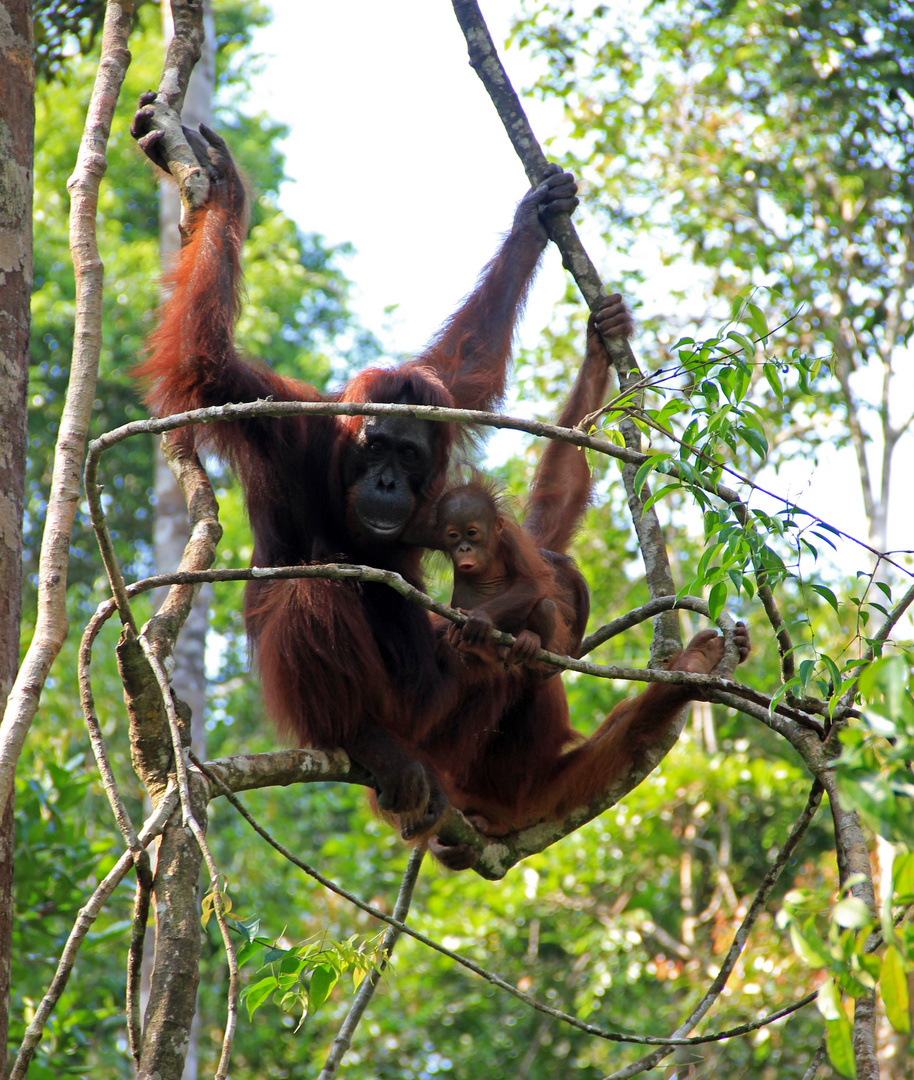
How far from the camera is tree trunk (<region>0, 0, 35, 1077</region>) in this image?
2469 millimetres

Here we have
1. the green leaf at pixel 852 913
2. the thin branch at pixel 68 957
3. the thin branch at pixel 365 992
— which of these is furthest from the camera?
the thin branch at pixel 365 992

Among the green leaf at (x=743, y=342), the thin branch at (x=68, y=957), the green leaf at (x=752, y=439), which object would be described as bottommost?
the thin branch at (x=68, y=957)

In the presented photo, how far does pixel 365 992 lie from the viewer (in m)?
3.40

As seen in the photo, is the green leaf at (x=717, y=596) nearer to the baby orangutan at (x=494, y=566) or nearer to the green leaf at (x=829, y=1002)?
the green leaf at (x=829, y=1002)

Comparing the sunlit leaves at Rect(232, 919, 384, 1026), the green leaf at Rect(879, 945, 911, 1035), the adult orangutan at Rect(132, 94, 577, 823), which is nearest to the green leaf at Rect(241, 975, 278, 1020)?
the sunlit leaves at Rect(232, 919, 384, 1026)

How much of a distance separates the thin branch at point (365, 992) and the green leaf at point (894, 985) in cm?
156

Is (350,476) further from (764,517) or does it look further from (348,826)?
(348,826)

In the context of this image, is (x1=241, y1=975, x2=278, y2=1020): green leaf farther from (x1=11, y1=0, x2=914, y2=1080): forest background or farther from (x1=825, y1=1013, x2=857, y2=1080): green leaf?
(x1=11, y1=0, x2=914, y2=1080): forest background

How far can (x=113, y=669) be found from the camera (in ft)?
34.0

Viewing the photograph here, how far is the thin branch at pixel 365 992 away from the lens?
3129 millimetres

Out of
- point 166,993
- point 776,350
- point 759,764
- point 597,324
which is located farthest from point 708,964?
point 166,993

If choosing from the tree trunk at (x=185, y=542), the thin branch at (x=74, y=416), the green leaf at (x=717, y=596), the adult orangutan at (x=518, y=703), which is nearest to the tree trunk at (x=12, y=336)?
the thin branch at (x=74, y=416)

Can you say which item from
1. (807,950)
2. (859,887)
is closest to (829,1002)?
(807,950)

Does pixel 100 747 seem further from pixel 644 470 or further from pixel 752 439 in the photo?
pixel 752 439
